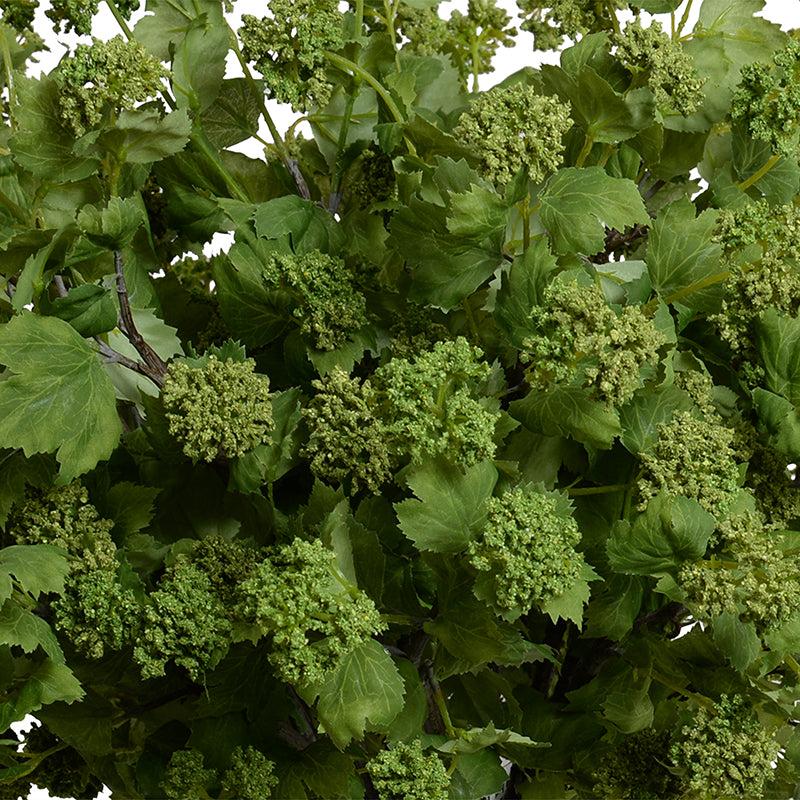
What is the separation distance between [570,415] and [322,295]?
11.3 inches

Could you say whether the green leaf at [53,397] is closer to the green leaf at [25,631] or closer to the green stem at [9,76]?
the green leaf at [25,631]

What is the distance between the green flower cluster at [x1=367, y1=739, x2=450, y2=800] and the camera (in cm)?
139

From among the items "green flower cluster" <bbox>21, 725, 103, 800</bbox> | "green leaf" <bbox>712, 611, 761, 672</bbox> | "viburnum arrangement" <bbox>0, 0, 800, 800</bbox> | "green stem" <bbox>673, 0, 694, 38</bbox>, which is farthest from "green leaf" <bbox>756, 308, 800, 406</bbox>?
"green flower cluster" <bbox>21, 725, 103, 800</bbox>

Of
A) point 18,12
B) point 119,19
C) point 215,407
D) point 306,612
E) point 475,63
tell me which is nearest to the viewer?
point 306,612

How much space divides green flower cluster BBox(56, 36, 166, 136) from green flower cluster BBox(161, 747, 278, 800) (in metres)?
0.62

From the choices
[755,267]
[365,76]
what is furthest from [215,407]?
[755,267]

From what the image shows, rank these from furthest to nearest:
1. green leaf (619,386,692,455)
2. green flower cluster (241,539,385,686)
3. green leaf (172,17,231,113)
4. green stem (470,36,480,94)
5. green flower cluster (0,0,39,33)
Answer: green stem (470,36,480,94), green flower cluster (0,0,39,33), green leaf (172,17,231,113), green leaf (619,386,692,455), green flower cluster (241,539,385,686)

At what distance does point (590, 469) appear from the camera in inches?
60.3

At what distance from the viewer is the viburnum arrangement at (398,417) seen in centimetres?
136

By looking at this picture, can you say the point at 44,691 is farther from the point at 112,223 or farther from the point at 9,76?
the point at 9,76

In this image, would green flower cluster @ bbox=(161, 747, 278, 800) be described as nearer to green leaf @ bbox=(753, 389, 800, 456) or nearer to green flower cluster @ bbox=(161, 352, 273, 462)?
green flower cluster @ bbox=(161, 352, 273, 462)

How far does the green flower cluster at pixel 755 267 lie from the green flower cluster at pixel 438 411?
0.97 feet

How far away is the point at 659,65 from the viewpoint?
151 cm

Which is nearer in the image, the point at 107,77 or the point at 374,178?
the point at 107,77
